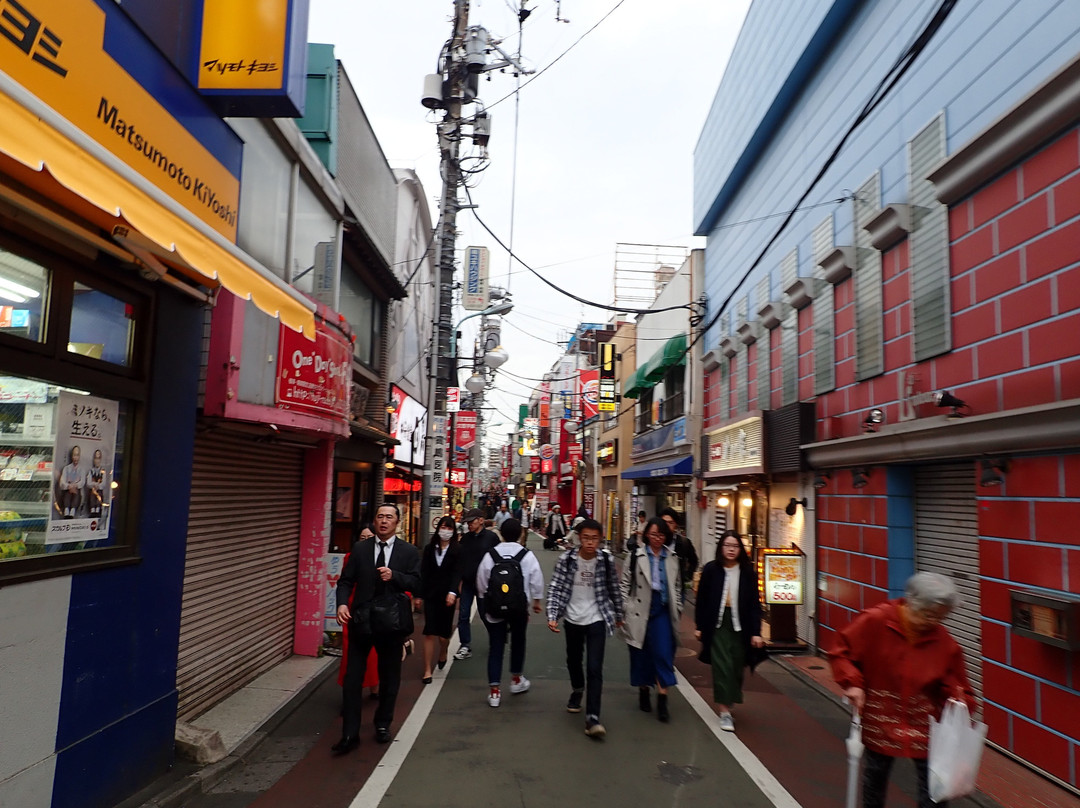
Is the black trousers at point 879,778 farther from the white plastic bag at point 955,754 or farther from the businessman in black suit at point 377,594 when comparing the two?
the businessman in black suit at point 377,594

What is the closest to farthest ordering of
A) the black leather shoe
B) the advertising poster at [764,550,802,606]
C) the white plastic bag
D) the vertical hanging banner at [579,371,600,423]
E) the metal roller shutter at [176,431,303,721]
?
the white plastic bag, the black leather shoe, the metal roller shutter at [176,431,303,721], the advertising poster at [764,550,802,606], the vertical hanging banner at [579,371,600,423]

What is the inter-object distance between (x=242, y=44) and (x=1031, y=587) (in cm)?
772

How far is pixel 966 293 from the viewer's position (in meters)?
7.71

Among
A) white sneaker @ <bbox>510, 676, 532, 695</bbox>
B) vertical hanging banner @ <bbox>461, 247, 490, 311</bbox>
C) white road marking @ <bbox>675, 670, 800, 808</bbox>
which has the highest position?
vertical hanging banner @ <bbox>461, 247, 490, 311</bbox>

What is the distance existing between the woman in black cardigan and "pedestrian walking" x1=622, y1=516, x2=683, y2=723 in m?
0.33

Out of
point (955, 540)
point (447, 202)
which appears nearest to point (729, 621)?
point (955, 540)

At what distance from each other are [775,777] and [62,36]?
6.79 metres

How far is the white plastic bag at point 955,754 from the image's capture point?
147 inches

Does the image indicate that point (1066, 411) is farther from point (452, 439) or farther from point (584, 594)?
point (452, 439)

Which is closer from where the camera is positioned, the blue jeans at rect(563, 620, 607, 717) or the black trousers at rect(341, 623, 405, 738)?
the black trousers at rect(341, 623, 405, 738)

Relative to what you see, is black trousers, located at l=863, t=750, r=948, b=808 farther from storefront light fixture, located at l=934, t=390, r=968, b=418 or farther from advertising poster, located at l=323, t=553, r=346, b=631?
advertising poster, located at l=323, t=553, r=346, b=631

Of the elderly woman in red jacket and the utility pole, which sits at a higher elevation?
the utility pole

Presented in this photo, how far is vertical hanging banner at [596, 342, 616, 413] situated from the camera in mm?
27672

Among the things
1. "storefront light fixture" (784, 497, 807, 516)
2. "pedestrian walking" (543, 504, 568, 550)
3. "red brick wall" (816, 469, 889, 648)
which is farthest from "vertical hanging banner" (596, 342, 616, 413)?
"red brick wall" (816, 469, 889, 648)
